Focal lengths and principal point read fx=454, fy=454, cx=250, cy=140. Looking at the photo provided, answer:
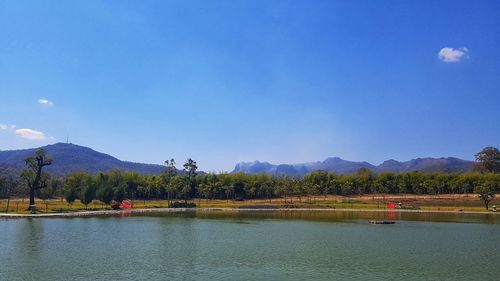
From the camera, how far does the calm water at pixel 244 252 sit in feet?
89.6

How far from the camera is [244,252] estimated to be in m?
35.3

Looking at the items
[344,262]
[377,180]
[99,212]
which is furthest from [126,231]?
[377,180]

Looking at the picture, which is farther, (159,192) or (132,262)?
(159,192)

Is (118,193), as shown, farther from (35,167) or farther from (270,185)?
(270,185)

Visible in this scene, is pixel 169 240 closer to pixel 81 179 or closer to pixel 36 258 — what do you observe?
pixel 36 258

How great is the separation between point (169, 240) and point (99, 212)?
126 ft

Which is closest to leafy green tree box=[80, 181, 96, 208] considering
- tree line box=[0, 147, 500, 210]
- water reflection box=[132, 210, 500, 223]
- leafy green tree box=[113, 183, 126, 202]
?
leafy green tree box=[113, 183, 126, 202]

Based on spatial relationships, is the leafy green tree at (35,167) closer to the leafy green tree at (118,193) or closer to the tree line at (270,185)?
the leafy green tree at (118,193)

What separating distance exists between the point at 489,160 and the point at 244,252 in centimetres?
15375

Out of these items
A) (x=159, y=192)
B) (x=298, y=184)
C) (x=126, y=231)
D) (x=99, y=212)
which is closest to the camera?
(x=126, y=231)

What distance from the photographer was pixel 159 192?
129750 millimetres

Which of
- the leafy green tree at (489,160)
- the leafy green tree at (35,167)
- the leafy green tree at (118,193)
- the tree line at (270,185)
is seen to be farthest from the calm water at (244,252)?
the leafy green tree at (489,160)

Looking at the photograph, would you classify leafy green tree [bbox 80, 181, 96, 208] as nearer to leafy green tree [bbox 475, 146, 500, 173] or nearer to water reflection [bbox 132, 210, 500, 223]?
water reflection [bbox 132, 210, 500, 223]

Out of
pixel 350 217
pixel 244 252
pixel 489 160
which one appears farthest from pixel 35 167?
pixel 489 160
